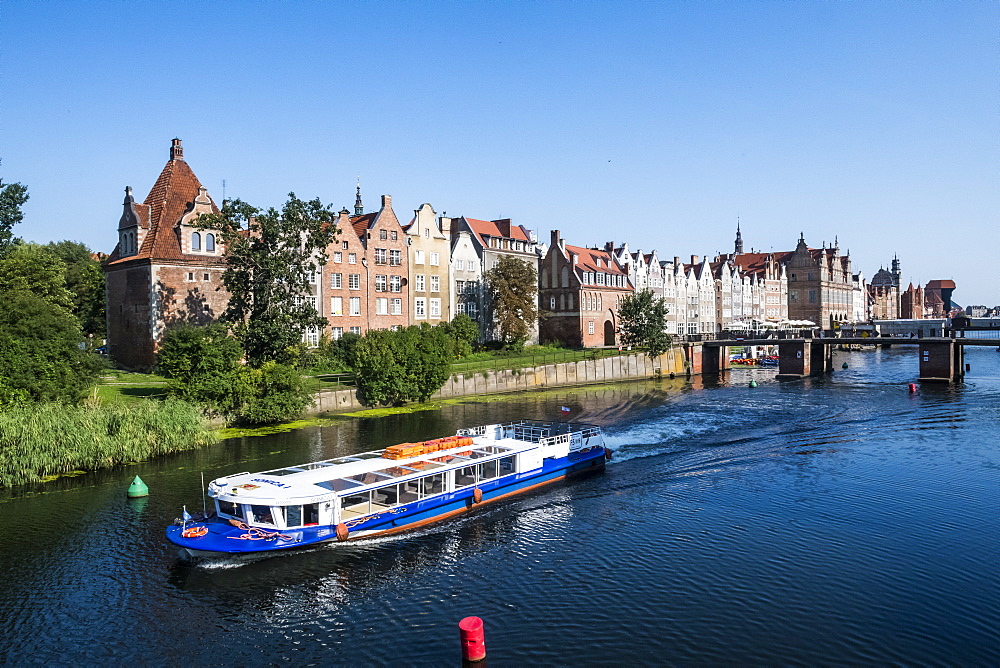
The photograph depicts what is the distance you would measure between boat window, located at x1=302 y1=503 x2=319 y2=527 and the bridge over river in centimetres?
7378

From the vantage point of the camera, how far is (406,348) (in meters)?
62.3

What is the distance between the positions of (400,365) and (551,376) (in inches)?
942

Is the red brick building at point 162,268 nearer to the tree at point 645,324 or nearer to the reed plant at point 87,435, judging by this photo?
the reed plant at point 87,435

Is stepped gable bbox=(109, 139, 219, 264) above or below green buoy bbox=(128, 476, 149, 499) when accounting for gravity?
above

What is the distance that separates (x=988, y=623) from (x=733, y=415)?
38434 mm

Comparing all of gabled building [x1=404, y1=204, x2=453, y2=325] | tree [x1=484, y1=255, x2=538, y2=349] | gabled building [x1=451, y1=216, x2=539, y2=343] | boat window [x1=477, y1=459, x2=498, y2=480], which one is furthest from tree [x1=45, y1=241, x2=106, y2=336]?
boat window [x1=477, y1=459, x2=498, y2=480]

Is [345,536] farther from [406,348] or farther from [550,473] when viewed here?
[406,348]

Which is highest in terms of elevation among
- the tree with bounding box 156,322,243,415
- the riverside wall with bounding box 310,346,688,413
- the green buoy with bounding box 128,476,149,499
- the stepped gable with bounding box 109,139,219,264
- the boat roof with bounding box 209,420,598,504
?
the stepped gable with bounding box 109,139,219,264

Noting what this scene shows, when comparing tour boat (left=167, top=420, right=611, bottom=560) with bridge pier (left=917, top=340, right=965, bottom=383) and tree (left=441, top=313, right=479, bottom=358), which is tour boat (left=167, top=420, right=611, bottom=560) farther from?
bridge pier (left=917, top=340, right=965, bottom=383)

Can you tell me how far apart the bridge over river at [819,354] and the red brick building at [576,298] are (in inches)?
497

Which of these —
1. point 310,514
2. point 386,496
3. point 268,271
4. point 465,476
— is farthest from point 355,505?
point 268,271

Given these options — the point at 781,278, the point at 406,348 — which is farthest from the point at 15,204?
the point at 781,278

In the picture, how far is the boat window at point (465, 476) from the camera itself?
33.8 m

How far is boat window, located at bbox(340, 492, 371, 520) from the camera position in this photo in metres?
29.5
